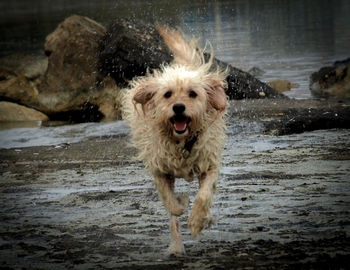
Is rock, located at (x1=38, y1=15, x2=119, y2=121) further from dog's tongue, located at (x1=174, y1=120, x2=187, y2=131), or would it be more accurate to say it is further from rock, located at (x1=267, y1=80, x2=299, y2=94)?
dog's tongue, located at (x1=174, y1=120, x2=187, y2=131)

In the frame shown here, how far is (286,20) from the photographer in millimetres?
40125

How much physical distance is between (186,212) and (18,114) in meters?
9.84

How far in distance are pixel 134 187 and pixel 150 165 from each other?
1.70 meters

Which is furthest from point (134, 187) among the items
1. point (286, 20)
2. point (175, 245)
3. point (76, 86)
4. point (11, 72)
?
point (286, 20)

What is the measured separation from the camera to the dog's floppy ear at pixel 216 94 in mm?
6191

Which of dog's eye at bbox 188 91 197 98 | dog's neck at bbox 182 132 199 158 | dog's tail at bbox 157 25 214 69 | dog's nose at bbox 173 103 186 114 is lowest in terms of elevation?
dog's neck at bbox 182 132 199 158

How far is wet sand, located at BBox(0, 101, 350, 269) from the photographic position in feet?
17.9

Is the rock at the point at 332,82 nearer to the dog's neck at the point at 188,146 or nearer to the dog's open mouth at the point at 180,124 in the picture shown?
the dog's neck at the point at 188,146

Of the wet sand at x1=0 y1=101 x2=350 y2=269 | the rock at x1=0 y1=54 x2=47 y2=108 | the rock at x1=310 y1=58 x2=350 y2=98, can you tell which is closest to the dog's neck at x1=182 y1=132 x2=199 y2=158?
the wet sand at x1=0 y1=101 x2=350 y2=269

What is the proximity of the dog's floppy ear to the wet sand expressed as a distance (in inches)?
39.9

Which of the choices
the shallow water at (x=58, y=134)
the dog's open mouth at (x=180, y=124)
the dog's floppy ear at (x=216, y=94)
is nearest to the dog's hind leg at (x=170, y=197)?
the dog's open mouth at (x=180, y=124)

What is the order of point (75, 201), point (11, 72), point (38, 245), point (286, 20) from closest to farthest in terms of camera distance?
point (38, 245)
point (75, 201)
point (11, 72)
point (286, 20)

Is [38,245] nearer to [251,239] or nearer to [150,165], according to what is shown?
[150,165]

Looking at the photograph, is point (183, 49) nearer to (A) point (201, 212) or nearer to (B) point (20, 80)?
(A) point (201, 212)
